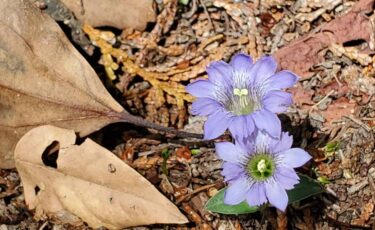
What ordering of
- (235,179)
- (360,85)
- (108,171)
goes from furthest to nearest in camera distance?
(360,85), (108,171), (235,179)

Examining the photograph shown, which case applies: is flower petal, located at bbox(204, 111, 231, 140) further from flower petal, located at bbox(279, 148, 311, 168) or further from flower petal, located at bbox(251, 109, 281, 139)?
flower petal, located at bbox(279, 148, 311, 168)

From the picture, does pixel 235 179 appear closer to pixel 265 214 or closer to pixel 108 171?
pixel 265 214

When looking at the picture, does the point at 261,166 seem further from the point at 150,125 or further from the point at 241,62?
the point at 150,125

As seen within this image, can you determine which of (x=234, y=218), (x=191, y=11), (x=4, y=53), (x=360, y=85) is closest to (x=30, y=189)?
(x=4, y=53)

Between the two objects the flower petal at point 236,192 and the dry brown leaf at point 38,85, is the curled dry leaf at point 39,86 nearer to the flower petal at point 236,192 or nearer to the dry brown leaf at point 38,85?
the dry brown leaf at point 38,85

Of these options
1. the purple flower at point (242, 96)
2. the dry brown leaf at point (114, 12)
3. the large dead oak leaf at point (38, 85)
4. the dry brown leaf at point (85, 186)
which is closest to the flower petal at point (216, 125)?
the purple flower at point (242, 96)

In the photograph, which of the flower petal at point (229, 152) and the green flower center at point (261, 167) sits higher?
the flower petal at point (229, 152)

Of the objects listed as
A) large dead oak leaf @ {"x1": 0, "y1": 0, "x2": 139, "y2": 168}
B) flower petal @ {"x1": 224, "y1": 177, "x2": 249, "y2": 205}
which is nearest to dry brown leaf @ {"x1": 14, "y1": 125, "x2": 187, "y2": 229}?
large dead oak leaf @ {"x1": 0, "y1": 0, "x2": 139, "y2": 168}
